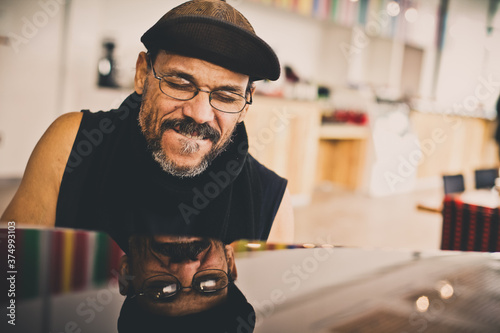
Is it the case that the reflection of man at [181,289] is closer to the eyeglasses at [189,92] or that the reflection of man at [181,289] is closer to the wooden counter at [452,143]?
the eyeglasses at [189,92]

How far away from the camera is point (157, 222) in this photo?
1.00 m

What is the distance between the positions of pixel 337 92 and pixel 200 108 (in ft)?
16.7

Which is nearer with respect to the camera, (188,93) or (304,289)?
(304,289)

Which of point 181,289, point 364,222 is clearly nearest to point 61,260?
point 181,289

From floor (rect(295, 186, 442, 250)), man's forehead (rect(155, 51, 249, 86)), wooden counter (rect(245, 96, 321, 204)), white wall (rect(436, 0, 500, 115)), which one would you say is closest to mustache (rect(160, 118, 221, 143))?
man's forehead (rect(155, 51, 249, 86))

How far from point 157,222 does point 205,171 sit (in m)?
0.17

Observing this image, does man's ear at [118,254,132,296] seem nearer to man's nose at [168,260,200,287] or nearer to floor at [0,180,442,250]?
man's nose at [168,260,200,287]

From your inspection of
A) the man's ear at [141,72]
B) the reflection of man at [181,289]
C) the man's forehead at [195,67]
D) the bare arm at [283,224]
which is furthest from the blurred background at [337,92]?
the reflection of man at [181,289]

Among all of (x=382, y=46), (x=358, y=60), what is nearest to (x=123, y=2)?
(x=358, y=60)

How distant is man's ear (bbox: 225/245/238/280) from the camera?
2.45 ft

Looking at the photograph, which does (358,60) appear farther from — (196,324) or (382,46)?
(196,324)

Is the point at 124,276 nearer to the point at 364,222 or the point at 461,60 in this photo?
the point at 364,222

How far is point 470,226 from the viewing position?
2.04m

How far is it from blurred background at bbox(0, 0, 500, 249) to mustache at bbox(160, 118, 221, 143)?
73.8 inches
